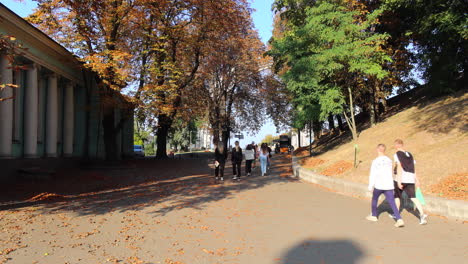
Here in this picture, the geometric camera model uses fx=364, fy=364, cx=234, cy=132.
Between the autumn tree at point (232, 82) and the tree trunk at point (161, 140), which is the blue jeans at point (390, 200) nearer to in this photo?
the tree trunk at point (161, 140)

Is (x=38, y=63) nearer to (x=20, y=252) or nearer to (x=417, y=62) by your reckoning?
(x=20, y=252)

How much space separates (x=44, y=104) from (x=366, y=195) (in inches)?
757

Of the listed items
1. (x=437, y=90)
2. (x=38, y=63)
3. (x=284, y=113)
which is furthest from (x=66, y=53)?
(x=284, y=113)

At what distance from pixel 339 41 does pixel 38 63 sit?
51.0 feet

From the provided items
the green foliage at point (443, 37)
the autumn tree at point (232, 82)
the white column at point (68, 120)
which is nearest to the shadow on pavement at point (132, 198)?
the white column at point (68, 120)

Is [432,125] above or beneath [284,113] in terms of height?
beneath

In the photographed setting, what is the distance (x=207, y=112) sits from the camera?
38750 millimetres

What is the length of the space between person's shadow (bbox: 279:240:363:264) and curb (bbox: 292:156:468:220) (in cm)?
298

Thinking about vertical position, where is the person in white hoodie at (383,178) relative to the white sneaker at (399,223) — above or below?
above

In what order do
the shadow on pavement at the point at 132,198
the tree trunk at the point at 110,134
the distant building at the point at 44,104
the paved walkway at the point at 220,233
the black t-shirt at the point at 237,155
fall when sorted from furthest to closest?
the tree trunk at the point at 110,134
the distant building at the point at 44,104
the black t-shirt at the point at 237,155
the shadow on pavement at the point at 132,198
the paved walkway at the point at 220,233

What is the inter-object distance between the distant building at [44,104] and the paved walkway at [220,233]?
890cm

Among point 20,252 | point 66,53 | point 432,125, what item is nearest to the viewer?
point 20,252

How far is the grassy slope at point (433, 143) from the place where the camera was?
956 cm

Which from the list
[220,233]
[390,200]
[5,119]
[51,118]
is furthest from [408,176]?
[51,118]
